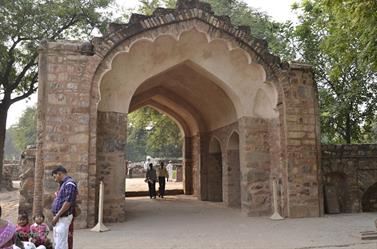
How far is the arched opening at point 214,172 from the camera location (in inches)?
481

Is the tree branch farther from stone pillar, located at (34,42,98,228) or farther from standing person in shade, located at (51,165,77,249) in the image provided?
standing person in shade, located at (51,165,77,249)

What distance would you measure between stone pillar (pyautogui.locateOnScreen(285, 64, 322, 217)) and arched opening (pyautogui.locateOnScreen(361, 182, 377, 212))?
225 cm

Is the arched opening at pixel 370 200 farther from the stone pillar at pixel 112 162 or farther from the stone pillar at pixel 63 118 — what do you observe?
the stone pillar at pixel 63 118

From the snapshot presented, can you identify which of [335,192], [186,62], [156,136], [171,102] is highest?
[186,62]

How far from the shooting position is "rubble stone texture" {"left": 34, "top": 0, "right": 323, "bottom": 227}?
7.39m

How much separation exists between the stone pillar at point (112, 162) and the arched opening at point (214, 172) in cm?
457

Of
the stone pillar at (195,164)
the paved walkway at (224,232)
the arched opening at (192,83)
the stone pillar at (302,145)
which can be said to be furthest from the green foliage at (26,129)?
the stone pillar at (302,145)

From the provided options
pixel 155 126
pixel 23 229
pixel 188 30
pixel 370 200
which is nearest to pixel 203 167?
pixel 370 200

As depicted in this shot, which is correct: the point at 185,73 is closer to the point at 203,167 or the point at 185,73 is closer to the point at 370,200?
the point at 203,167

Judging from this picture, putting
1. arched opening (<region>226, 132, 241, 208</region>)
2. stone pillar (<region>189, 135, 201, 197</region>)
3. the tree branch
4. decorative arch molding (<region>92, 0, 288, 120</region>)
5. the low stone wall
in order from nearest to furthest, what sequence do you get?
decorative arch molding (<region>92, 0, 288, 120</region>) < the low stone wall < arched opening (<region>226, 132, 241, 208</region>) < stone pillar (<region>189, 135, 201, 197</region>) < the tree branch

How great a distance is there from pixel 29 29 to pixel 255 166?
411 inches

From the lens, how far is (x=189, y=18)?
27.2ft

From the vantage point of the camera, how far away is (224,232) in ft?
22.3

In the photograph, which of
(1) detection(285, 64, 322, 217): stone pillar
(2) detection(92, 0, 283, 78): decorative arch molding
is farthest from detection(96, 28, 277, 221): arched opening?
(1) detection(285, 64, 322, 217): stone pillar
